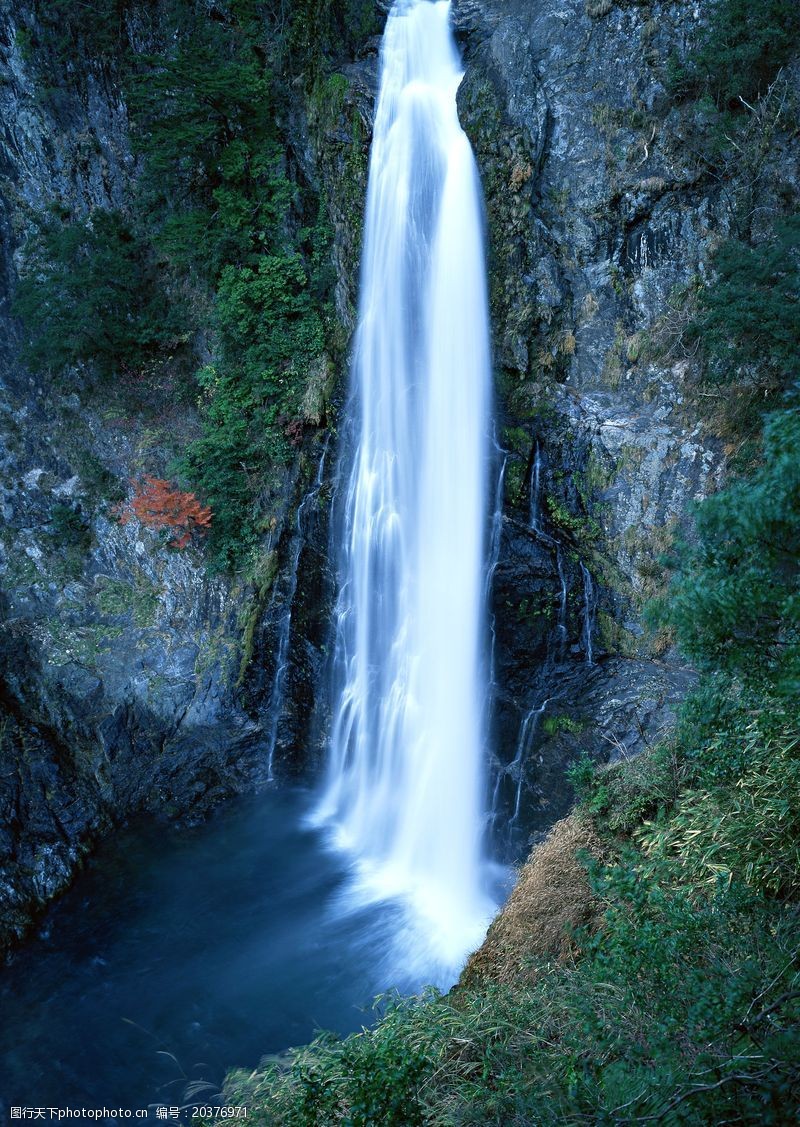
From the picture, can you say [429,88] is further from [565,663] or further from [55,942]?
[55,942]

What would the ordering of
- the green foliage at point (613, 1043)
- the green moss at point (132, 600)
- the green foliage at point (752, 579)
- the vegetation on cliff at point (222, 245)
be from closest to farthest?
the green foliage at point (613, 1043) < the green foliage at point (752, 579) < the vegetation on cliff at point (222, 245) < the green moss at point (132, 600)

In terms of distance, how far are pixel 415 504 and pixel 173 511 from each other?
5279 mm

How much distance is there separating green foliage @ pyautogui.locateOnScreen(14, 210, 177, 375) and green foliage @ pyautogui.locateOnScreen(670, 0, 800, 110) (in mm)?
10990

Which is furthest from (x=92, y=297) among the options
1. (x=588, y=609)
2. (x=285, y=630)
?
(x=588, y=609)

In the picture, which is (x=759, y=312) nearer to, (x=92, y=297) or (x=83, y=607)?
(x=92, y=297)

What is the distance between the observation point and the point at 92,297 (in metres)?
14.9

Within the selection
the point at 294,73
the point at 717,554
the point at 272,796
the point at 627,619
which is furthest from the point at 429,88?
the point at 272,796

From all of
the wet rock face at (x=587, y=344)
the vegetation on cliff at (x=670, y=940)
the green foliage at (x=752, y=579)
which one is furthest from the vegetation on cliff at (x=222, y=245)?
the green foliage at (x=752, y=579)

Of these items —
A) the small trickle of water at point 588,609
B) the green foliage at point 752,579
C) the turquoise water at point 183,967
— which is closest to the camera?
the green foliage at point 752,579

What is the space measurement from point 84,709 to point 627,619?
403 inches

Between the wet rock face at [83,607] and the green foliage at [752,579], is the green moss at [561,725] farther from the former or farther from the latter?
the green foliage at [752,579]

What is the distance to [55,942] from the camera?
34.8ft

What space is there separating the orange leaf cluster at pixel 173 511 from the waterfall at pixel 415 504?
3.34 metres

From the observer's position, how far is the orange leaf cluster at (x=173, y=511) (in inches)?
567
